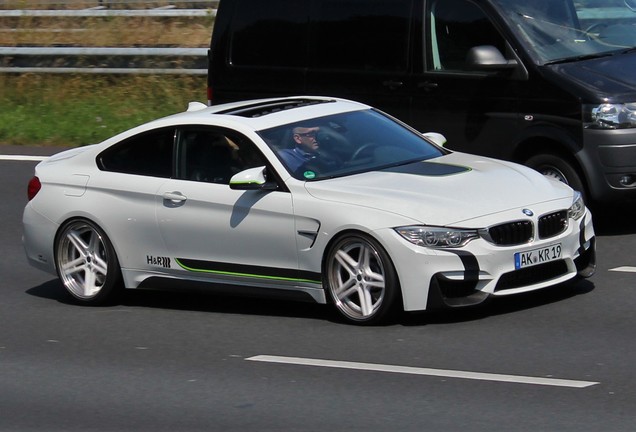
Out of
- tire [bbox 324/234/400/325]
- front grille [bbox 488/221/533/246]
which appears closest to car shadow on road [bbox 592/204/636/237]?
front grille [bbox 488/221/533/246]

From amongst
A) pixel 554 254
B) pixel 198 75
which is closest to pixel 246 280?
pixel 554 254

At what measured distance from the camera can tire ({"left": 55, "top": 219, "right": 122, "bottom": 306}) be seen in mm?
9844

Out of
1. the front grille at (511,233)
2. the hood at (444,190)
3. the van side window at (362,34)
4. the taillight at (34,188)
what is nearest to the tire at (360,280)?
the hood at (444,190)

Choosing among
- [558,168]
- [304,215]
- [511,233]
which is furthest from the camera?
[558,168]

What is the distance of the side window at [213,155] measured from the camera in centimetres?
935

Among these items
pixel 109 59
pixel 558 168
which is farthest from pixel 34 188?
pixel 109 59

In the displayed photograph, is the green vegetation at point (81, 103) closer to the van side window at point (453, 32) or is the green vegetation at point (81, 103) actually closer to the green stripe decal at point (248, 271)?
the van side window at point (453, 32)

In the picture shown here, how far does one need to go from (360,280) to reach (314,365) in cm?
87

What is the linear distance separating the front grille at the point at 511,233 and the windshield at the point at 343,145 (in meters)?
1.19

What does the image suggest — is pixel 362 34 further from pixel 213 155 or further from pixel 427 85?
pixel 213 155

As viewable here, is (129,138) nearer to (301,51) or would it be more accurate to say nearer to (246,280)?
(246,280)

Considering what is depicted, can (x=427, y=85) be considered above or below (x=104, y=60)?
above

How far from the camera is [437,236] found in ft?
27.4

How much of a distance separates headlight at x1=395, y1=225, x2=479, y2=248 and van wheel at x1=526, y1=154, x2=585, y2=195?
2.91 meters
